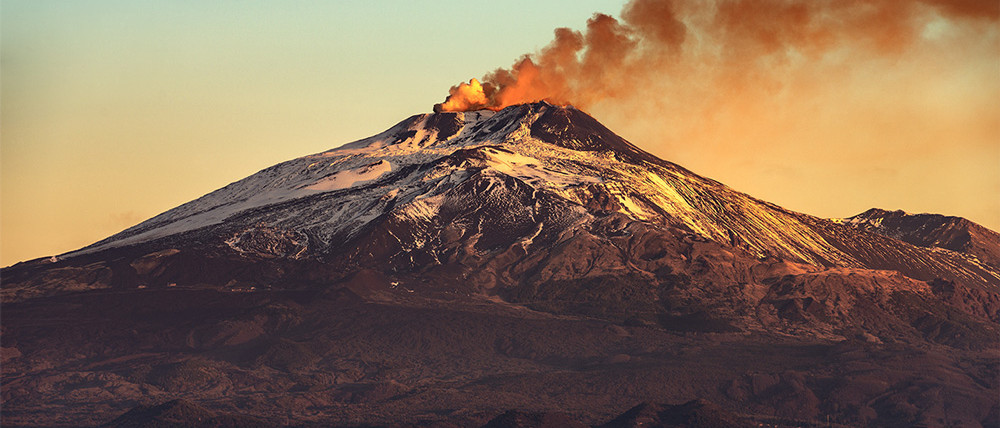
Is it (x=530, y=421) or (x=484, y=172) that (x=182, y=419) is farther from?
(x=484, y=172)

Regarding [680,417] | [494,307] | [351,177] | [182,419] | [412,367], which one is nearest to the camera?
[680,417]

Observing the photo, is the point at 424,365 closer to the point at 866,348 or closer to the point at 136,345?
the point at 136,345

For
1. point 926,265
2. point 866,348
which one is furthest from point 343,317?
point 926,265

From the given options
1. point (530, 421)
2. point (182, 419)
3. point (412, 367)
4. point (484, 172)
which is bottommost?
point (530, 421)

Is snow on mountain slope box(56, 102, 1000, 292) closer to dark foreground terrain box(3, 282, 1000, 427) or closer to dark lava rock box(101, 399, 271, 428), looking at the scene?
dark foreground terrain box(3, 282, 1000, 427)

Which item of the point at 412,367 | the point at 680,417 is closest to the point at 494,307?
the point at 412,367

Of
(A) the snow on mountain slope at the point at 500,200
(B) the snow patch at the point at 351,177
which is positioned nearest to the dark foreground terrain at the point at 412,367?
(A) the snow on mountain slope at the point at 500,200

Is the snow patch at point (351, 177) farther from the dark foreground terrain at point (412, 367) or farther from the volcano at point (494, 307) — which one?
the dark foreground terrain at point (412, 367)
